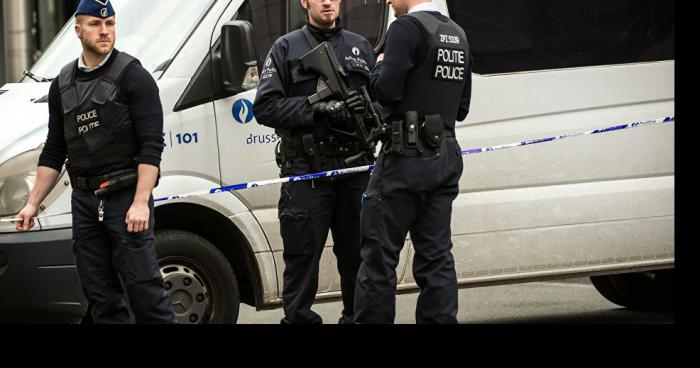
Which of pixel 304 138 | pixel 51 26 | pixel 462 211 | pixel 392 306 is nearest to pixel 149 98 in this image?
pixel 304 138

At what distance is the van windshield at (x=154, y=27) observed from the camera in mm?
6824

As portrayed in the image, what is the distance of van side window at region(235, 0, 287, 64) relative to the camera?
6.86 m

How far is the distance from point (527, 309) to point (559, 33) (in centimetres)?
207

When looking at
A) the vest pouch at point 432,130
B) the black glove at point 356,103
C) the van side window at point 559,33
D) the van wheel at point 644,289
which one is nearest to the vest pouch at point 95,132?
the black glove at point 356,103

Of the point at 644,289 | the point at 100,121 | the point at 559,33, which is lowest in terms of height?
the point at 644,289

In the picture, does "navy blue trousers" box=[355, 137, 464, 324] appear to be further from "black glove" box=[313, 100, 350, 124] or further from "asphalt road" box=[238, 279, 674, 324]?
"asphalt road" box=[238, 279, 674, 324]

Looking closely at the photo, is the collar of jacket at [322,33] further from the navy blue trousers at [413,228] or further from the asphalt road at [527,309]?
the asphalt road at [527,309]

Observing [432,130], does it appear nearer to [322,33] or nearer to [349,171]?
[349,171]

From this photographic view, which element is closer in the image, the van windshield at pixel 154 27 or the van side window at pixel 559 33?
the van windshield at pixel 154 27

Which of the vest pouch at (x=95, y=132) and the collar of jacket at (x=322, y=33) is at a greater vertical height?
the collar of jacket at (x=322, y=33)

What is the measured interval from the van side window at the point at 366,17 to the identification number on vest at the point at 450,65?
1108 mm

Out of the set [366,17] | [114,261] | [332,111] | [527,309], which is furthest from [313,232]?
[527,309]

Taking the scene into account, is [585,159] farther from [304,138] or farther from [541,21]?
[304,138]

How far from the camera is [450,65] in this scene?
5949mm
